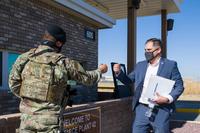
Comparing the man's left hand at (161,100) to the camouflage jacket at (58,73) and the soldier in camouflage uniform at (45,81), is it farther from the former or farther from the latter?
the soldier in camouflage uniform at (45,81)

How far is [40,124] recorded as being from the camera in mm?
3186

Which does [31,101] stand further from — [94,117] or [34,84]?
[94,117]

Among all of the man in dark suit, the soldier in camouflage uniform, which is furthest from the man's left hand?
the soldier in camouflage uniform

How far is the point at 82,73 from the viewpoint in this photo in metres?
3.35

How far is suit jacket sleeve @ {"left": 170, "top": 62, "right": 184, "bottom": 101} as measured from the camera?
4.70m

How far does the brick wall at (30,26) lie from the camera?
23.8 ft

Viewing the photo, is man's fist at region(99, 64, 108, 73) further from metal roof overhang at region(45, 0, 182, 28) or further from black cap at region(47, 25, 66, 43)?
metal roof overhang at region(45, 0, 182, 28)

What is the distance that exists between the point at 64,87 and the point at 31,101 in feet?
1.07

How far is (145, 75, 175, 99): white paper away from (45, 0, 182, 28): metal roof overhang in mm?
4438

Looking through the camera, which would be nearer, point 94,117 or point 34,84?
point 34,84

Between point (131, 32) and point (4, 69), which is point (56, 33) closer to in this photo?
point (4, 69)

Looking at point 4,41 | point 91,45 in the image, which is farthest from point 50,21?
point 91,45

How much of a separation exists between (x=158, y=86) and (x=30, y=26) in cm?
426

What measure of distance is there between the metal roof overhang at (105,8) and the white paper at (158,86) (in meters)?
4.44
